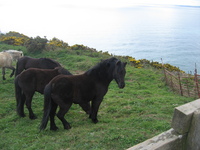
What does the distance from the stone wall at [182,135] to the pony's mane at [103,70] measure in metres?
3.59

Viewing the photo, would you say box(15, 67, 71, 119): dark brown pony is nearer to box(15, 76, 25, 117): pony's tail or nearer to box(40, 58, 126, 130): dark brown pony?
box(15, 76, 25, 117): pony's tail

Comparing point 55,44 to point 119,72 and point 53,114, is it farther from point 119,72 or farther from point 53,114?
point 119,72

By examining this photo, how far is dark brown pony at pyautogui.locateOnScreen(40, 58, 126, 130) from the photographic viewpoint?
18.0 ft

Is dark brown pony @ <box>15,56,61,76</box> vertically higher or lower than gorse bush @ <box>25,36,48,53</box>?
lower

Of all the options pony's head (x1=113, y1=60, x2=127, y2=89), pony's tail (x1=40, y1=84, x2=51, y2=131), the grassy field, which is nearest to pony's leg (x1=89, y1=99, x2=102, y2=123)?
the grassy field

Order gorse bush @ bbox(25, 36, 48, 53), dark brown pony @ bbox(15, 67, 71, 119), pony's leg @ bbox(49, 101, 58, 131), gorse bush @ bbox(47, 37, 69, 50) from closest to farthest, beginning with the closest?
pony's leg @ bbox(49, 101, 58, 131), dark brown pony @ bbox(15, 67, 71, 119), gorse bush @ bbox(25, 36, 48, 53), gorse bush @ bbox(47, 37, 69, 50)

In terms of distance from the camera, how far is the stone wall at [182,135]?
2525 mm

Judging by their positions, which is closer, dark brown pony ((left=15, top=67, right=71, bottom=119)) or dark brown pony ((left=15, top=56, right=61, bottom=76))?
dark brown pony ((left=15, top=67, right=71, bottom=119))

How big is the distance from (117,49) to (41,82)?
29.2m

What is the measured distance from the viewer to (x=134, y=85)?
11484 mm

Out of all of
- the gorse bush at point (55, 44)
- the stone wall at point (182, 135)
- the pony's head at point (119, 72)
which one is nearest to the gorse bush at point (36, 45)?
the gorse bush at point (55, 44)

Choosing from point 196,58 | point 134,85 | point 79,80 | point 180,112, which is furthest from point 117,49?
point 180,112

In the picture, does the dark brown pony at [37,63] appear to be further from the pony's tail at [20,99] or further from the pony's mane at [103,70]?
the pony's mane at [103,70]

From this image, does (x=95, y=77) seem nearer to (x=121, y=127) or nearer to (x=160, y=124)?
(x=121, y=127)
